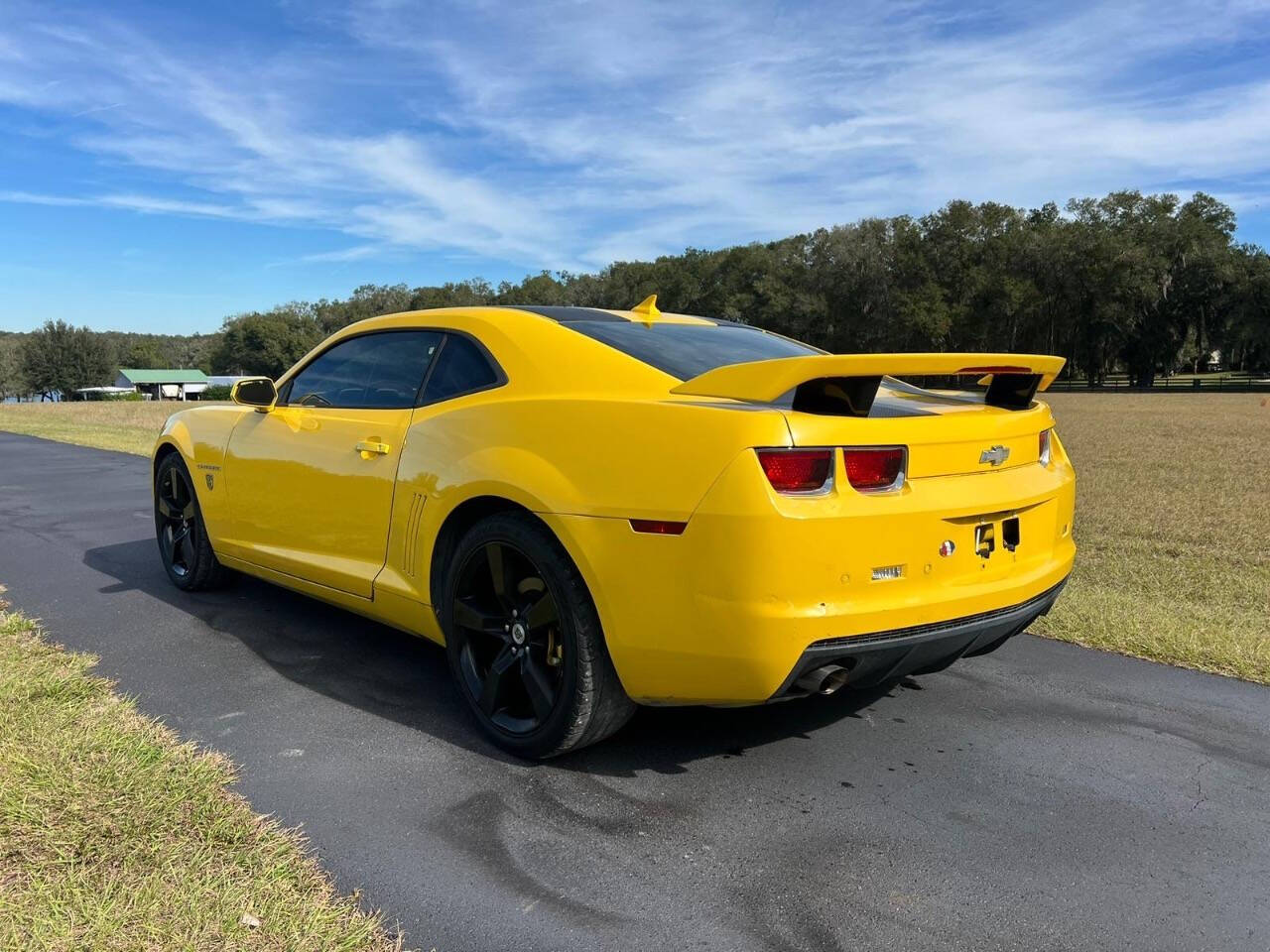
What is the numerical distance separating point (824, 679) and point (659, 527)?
64 centimetres

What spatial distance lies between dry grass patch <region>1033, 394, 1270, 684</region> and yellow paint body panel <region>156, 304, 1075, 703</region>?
1.38 metres

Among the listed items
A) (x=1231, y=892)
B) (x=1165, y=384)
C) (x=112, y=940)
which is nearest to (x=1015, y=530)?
(x=1231, y=892)

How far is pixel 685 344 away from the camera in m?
3.37

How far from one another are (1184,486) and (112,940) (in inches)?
423

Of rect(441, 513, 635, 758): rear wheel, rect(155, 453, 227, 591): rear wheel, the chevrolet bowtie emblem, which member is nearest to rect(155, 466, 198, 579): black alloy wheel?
rect(155, 453, 227, 591): rear wheel

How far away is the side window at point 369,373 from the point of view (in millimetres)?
3602

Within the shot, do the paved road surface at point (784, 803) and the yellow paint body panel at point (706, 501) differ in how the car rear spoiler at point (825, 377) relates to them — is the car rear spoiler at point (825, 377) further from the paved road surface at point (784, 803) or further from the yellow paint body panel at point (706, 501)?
the paved road surface at point (784, 803)

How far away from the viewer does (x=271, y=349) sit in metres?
128

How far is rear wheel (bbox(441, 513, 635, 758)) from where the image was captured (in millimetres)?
2758

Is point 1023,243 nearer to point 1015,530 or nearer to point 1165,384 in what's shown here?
point 1165,384

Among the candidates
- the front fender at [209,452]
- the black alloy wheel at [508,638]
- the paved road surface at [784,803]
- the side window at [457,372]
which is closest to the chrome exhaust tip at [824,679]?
the paved road surface at [784,803]

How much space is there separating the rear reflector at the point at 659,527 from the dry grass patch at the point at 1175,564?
2.79m

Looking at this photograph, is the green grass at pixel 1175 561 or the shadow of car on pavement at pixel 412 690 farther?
the green grass at pixel 1175 561

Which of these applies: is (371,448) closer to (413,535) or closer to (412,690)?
(413,535)
